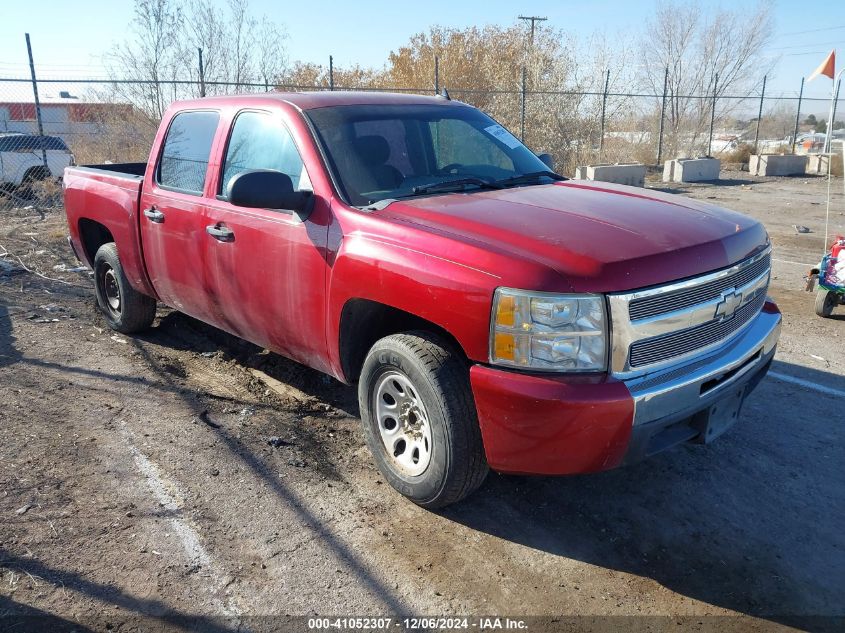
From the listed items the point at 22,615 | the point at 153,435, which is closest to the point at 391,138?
the point at 153,435

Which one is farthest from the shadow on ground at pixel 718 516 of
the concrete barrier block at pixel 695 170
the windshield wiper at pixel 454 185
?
the concrete barrier block at pixel 695 170

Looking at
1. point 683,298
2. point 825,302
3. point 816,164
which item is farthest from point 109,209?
point 816,164

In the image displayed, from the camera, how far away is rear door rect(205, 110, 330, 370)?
12.3ft

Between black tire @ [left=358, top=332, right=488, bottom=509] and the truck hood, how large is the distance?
1.79 ft

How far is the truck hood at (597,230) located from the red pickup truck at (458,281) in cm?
1

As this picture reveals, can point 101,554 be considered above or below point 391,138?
below

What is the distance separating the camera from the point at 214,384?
16.6ft

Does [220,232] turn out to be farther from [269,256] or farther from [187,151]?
[187,151]

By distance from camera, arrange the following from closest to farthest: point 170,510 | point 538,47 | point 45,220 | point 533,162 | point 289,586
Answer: point 289,586 → point 170,510 → point 533,162 → point 45,220 → point 538,47

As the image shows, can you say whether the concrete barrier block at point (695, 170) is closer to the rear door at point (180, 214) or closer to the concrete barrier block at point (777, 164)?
the concrete barrier block at point (777, 164)

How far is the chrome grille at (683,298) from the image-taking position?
285cm

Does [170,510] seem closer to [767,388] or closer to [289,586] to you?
[289,586]

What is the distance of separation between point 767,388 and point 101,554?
4.29m

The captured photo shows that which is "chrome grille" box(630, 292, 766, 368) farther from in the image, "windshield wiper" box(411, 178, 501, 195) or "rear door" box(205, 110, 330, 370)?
"rear door" box(205, 110, 330, 370)
